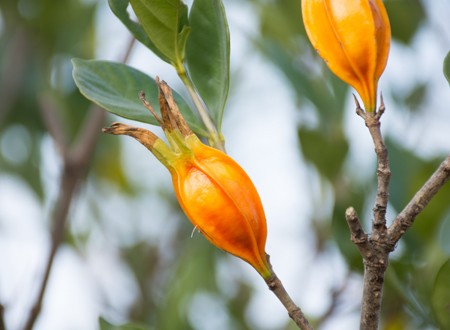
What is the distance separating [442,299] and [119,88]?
1.26 feet

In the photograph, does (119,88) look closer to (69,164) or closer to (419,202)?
(419,202)

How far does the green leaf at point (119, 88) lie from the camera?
70 centimetres

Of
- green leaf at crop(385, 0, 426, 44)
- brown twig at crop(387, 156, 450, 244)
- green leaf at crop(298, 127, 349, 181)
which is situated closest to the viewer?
brown twig at crop(387, 156, 450, 244)

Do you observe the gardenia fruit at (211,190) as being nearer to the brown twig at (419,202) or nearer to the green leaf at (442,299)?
the brown twig at (419,202)

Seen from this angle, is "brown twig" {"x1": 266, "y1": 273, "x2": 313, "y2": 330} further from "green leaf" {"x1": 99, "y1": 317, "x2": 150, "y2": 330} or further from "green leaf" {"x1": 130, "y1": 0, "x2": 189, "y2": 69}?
"green leaf" {"x1": 130, "y1": 0, "x2": 189, "y2": 69}

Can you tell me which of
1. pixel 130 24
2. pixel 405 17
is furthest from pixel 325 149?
pixel 130 24

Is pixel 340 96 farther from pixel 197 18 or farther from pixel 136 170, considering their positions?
pixel 136 170

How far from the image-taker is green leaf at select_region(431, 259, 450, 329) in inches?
29.3

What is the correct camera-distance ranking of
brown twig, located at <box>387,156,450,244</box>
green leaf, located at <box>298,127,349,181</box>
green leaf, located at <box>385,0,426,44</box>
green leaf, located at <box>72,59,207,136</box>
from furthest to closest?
1. green leaf, located at <box>385,0,426,44</box>
2. green leaf, located at <box>298,127,349,181</box>
3. green leaf, located at <box>72,59,207,136</box>
4. brown twig, located at <box>387,156,450,244</box>

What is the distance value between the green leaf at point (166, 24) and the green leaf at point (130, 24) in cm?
1

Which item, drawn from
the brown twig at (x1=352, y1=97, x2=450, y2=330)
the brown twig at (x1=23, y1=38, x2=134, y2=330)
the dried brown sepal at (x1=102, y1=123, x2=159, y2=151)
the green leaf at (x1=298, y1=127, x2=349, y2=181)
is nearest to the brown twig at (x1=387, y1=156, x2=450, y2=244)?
the brown twig at (x1=352, y1=97, x2=450, y2=330)

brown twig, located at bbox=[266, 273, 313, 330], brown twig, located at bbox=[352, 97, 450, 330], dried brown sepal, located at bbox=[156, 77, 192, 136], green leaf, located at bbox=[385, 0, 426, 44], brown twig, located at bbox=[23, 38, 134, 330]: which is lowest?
brown twig, located at bbox=[23, 38, 134, 330]

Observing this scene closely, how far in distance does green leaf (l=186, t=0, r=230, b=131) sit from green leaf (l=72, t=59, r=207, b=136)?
3 centimetres

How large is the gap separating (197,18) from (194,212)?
248mm
